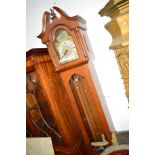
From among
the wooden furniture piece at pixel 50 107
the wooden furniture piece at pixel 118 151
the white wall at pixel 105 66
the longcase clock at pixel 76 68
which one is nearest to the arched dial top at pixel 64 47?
the longcase clock at pixel 76 68

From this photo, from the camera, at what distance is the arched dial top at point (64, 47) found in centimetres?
150

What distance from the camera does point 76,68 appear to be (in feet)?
4.92

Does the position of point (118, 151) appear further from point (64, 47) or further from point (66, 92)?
point (64, 47)

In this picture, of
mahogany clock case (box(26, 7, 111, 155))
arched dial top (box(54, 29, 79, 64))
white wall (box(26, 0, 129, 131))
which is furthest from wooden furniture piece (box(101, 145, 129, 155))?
arched dial top (box(54, 29, 79, 64))

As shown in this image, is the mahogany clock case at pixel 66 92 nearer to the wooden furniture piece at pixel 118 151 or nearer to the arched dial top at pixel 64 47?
the arched dial top at pixel 64 47

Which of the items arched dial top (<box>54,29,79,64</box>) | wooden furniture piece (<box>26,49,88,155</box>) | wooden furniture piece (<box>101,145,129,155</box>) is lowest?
wooden furniture piece (<box>101,145,129,155</box>)

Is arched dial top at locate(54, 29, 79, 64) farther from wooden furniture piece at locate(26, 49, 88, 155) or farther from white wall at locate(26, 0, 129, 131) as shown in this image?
white wall at locate(26, 0, 129, 131)

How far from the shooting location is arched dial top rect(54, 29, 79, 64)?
150 centimetres

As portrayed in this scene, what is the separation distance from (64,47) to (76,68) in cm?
20

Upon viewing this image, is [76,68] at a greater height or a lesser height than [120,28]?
lesser

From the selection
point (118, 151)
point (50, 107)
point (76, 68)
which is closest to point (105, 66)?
point (76, 68)

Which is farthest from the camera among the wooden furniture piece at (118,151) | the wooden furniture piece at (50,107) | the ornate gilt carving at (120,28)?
the wooden furniture piece at (50,107)
